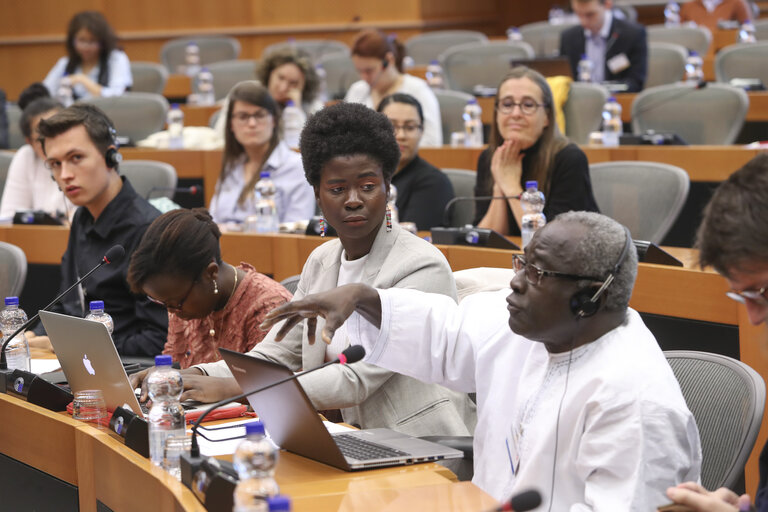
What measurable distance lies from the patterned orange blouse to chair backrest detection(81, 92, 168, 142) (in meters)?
3.64

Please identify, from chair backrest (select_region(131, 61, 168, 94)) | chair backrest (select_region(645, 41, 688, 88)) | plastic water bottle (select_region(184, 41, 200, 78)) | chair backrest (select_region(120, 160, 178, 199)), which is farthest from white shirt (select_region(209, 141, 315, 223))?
plastic water bottle (select_region(184, 41, 200, 78))

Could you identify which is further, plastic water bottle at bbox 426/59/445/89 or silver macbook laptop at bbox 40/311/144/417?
plastic water bottle at bbox 426/59/445/89

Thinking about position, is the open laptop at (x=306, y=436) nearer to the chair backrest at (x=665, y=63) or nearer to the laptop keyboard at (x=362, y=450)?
the laptop keyboard at (x=362, y=450)

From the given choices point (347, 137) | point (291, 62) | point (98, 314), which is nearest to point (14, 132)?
point (291, 62)

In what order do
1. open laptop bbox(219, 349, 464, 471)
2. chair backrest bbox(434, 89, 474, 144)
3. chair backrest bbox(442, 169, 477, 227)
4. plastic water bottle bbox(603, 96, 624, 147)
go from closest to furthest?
open laptop bbox(219, 349, 464, 471), chair backrest bbox(442, 169, 477, 227), plastic water bottle bbox(603, 96, 624, 147), chair backrest bbox(434, 89, 474, 144)

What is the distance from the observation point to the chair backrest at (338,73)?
7.52m

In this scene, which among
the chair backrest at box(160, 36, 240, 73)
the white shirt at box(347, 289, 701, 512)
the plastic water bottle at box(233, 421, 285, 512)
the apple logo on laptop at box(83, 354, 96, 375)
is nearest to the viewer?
the plastic water bottle at box(233, 421, 285, 512)

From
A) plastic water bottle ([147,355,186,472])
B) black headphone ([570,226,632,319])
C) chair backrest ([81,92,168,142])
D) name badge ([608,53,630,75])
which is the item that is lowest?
plastic water bottle ([147,355,186,472])

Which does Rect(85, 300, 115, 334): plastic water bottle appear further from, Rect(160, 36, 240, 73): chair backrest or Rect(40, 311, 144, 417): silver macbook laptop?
Rect(160, 36, 240, 73): chair backrest

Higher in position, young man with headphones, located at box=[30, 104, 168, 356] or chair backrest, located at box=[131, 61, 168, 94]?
chair backrest, located at box=[131, 61, 168, 94]

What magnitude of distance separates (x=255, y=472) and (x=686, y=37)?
249 inches

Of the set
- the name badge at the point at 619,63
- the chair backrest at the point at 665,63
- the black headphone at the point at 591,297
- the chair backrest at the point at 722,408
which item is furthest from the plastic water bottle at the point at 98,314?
the chair backrest at the point at 665,63

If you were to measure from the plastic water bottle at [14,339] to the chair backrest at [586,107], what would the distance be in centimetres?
320

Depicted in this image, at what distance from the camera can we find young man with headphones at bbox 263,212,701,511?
5.36 ft
